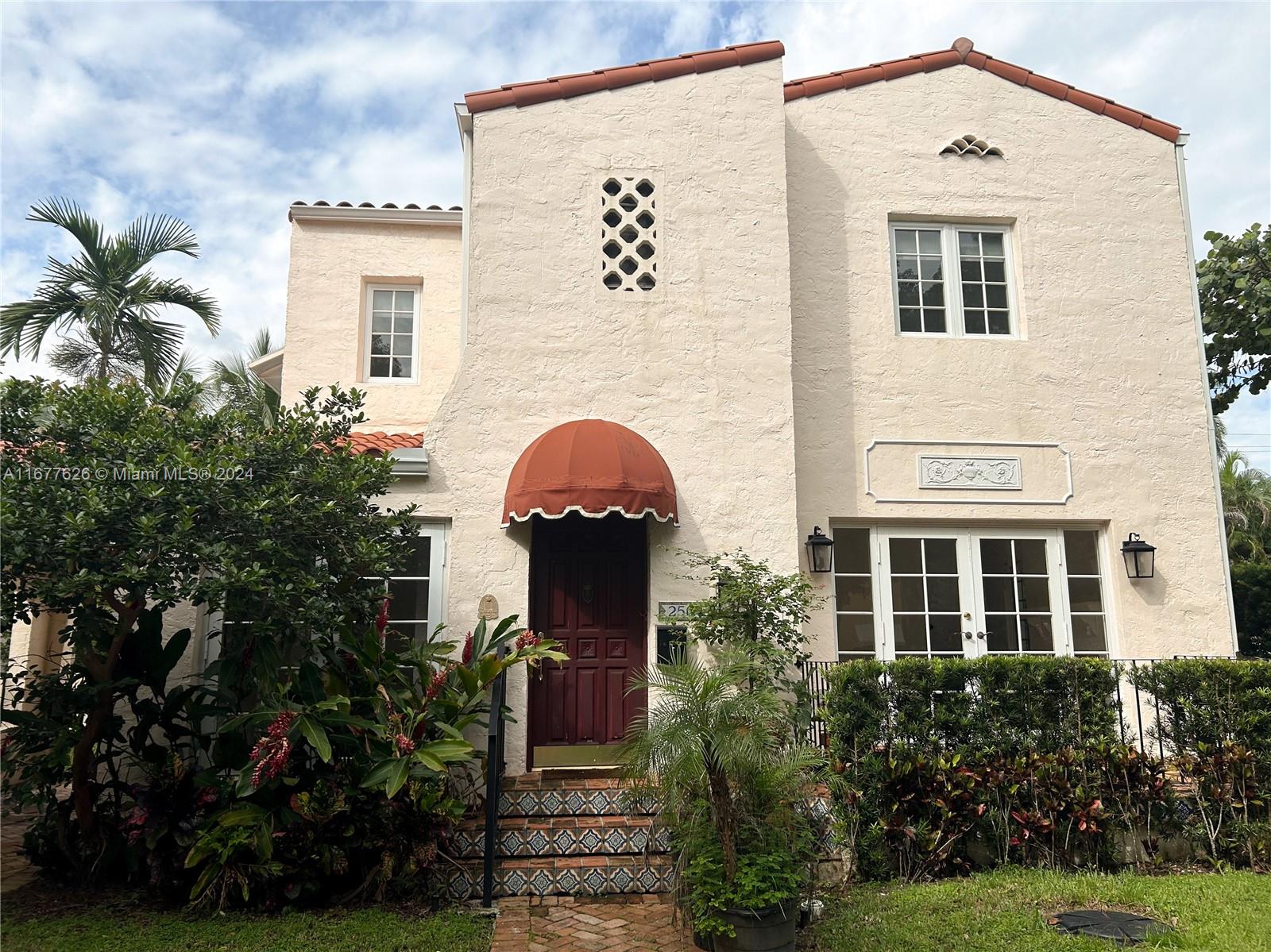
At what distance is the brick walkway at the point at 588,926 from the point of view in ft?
20.8

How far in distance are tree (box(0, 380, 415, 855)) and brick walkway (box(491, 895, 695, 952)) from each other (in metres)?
2.73

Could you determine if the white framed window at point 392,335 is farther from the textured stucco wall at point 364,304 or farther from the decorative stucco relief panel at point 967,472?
the decorative stucco relief panel at point 967,472

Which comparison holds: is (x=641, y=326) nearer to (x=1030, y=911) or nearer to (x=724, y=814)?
(x=724, y=814)

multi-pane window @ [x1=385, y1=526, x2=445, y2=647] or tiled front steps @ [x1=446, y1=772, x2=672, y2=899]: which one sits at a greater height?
multi-pane window @ [x1=385, y1=526, x2=445, y2=647]

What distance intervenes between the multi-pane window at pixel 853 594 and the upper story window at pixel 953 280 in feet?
8.78

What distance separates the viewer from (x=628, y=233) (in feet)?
33.8

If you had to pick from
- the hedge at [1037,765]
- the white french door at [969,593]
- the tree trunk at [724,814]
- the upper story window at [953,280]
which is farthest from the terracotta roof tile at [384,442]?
the upper story window at [953,280]

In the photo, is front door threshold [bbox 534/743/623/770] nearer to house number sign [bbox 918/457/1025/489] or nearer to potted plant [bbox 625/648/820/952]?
potted plant [bbox 625/648/820/952]

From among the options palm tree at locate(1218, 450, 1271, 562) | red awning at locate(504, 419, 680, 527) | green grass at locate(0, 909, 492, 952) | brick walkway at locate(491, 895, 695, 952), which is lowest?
brick walkway at locate(491, 895, 695, 952)

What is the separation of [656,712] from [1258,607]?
58.9 ft

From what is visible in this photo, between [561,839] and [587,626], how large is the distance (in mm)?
2357

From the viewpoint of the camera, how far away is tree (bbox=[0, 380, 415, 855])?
6.43 metres

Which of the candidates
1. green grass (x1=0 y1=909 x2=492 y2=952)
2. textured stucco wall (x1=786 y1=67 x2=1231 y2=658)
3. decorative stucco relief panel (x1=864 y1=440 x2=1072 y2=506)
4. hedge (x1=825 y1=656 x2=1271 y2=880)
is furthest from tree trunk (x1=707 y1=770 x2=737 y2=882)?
decorative stucco relief panel (x1=864 y1=440 x2=1072 y2=506)

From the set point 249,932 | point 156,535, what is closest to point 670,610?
point 249,932
